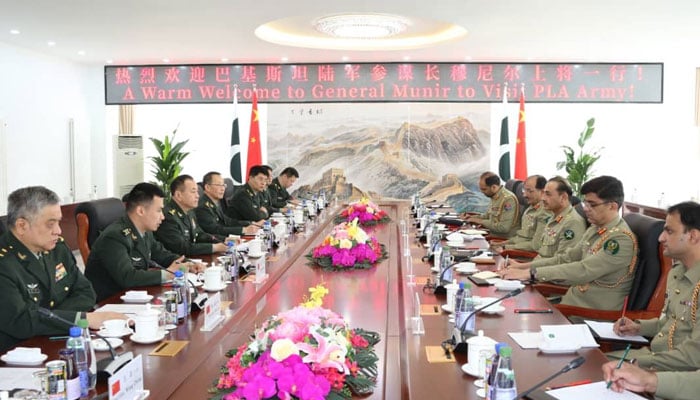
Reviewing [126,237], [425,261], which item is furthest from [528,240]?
[126,237]

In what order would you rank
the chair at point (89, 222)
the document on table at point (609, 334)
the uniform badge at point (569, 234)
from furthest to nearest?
the uniform badge at point (569, 234), the chair at point (89, 222), the document on table at point (609, 334)

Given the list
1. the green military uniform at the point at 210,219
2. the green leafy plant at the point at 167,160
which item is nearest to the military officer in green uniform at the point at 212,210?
the green military uniform at the point at 210,219

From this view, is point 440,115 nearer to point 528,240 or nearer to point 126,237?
point 528,240

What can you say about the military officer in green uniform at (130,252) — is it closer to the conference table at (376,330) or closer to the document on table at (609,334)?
the conference table at (376,330)

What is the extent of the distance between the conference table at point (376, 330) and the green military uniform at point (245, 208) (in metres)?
2.65

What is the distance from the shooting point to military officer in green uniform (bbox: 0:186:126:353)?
2.25 meters

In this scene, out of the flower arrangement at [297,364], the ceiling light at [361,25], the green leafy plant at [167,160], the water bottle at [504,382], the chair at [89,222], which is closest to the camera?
the flower arrangement at [297,364]

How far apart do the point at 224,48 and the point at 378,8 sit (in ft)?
9.00

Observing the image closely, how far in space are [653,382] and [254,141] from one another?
24.9 ft

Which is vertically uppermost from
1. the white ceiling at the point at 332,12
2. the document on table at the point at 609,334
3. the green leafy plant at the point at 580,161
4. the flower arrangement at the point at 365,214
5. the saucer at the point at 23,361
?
the white ceiling at the point at 332,12

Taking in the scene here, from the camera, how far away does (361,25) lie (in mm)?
7008

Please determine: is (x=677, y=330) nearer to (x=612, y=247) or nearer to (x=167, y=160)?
(x=612, y=247)

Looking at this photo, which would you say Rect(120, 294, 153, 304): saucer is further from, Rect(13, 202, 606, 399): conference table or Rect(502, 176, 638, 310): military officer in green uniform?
Rect(502, 176, 638, 310): military officer in green uniform

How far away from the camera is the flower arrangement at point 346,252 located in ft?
11.4
